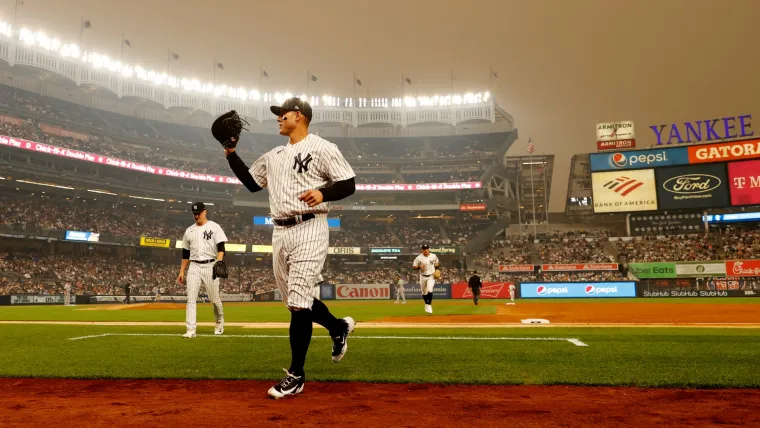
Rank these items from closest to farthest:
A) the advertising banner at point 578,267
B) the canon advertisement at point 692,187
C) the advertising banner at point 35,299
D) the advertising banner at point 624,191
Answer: the advertising banner at point 35,299 → the canon advertisement at point 692,187 → the advertising banner at point 624,191 → the advertising banner at point 578,267

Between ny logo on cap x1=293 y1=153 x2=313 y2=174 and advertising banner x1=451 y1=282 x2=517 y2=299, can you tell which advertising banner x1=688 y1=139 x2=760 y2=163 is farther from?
ny logo on cap x1=293 y1=153 x2=313 y2=174

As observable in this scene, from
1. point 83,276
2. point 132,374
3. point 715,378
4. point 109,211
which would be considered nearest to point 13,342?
point 132,374

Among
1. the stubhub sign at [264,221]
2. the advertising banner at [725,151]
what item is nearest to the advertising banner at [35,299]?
the stubhub sign at [264,221]

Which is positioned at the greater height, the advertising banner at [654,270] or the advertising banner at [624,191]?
the advertising banner at [624,191]

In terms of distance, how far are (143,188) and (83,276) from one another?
37.7 feet

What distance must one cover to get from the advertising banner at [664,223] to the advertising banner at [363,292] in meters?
27.0

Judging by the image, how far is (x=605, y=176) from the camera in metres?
39.8

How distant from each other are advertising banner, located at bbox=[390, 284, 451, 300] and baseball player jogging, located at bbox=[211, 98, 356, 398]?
34.5m

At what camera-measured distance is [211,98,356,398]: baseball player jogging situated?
4.32 meters

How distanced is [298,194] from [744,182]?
42.1 m

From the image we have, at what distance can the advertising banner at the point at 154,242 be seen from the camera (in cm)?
4509

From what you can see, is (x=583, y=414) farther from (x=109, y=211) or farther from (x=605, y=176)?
(x=109, y=211)

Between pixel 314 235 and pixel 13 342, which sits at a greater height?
pixel 314 235

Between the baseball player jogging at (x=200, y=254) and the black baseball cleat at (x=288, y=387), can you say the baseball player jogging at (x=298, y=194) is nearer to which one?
the black baseball cleat at (x=288, y=387)
